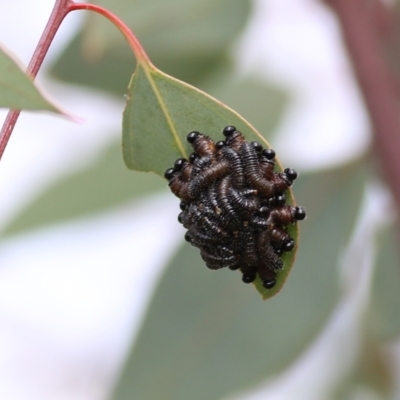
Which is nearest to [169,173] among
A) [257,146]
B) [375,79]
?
[257,146]

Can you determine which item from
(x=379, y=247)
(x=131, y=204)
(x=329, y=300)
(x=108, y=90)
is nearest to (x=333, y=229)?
(x=379, y=247)

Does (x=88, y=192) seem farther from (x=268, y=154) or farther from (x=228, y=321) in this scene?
(x=268, y=154)

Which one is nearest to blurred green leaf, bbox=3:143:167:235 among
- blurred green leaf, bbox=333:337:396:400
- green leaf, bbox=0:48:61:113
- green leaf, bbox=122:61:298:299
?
blurred green leaf, bbox=333:337:396:400

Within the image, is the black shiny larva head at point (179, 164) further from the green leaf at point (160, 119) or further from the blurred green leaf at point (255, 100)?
the blurred green leaf at point (255, 100)

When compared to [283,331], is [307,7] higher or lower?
higher

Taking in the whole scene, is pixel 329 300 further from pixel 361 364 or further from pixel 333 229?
pixel 361 364

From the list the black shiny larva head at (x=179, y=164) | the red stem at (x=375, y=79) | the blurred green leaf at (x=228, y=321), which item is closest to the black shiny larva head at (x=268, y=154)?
the black shiny larva head at (x=179, y=164)

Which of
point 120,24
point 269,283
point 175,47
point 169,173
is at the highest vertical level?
point 175,47
